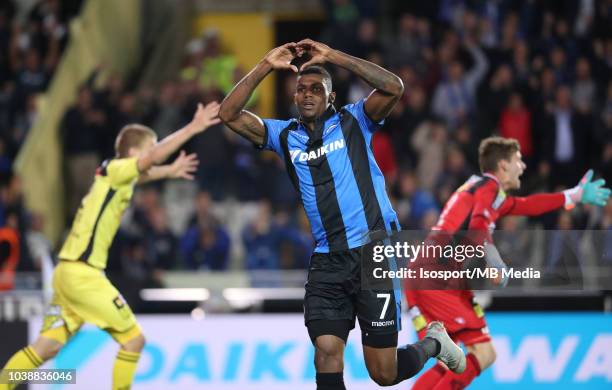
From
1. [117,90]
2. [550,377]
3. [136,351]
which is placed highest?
[117,90]

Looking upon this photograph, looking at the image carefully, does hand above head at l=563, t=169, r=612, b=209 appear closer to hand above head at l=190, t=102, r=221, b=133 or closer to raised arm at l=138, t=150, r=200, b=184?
hand above head at l=190, t=102, r=221, b=133

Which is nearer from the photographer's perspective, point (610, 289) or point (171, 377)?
point (171, 377)

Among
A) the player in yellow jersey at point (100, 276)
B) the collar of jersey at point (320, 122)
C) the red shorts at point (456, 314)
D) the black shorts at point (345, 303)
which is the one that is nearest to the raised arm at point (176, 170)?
the player in yellow jersey at point (100, 276)

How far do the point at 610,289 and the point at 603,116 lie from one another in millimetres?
3610

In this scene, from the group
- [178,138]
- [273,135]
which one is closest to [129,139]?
[178,138]

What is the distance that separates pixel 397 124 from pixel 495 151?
20.5 ft

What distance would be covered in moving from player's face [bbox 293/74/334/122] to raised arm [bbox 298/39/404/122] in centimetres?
11

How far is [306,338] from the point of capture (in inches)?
474

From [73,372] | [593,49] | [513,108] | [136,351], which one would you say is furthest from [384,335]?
[593,49]

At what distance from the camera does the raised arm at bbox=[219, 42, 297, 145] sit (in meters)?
8.36


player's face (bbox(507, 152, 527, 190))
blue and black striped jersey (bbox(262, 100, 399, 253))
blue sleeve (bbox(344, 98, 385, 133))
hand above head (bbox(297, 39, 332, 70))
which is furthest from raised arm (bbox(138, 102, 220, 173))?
player's face (bbox(507, 152, 527, 190))

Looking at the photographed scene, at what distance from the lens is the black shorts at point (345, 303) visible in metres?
8.47

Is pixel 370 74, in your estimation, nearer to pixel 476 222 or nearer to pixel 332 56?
pixel 332 56

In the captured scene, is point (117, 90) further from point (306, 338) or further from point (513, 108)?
point (306, 338)
